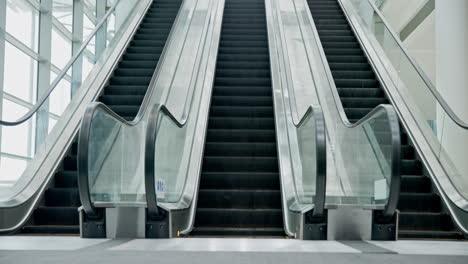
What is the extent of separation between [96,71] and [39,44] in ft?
11.4

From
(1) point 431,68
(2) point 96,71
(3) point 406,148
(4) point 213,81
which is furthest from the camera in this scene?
(1) point 431,68

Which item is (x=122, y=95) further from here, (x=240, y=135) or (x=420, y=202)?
(x=420, y=202)

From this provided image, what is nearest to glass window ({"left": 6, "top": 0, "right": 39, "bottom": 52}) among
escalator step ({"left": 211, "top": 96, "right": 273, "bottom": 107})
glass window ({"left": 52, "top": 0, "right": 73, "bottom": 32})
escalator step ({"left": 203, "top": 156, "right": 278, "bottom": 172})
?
glass window ({"left": 52, "top": 0, "right": 73, "bottom": 32})

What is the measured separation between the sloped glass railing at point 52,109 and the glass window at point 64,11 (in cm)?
217

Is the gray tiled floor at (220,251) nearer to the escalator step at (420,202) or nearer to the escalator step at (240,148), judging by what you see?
the escalator step at (420,202)

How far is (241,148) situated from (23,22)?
586 cm

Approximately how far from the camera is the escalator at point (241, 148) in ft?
19.4

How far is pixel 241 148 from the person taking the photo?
285 inches

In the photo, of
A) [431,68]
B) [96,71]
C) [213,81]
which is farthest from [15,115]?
[431,68]

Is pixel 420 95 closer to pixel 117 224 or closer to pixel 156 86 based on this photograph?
pixel 156 86

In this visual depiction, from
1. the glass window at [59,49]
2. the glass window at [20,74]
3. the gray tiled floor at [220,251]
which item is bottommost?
the gray tiled floor at [220,251]

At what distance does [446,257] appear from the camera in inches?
129

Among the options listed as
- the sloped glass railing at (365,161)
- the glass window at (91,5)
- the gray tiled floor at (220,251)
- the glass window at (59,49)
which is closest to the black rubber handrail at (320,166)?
the sloped glass railing at (365,161)

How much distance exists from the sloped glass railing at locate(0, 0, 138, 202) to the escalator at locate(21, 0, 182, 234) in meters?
0.31
